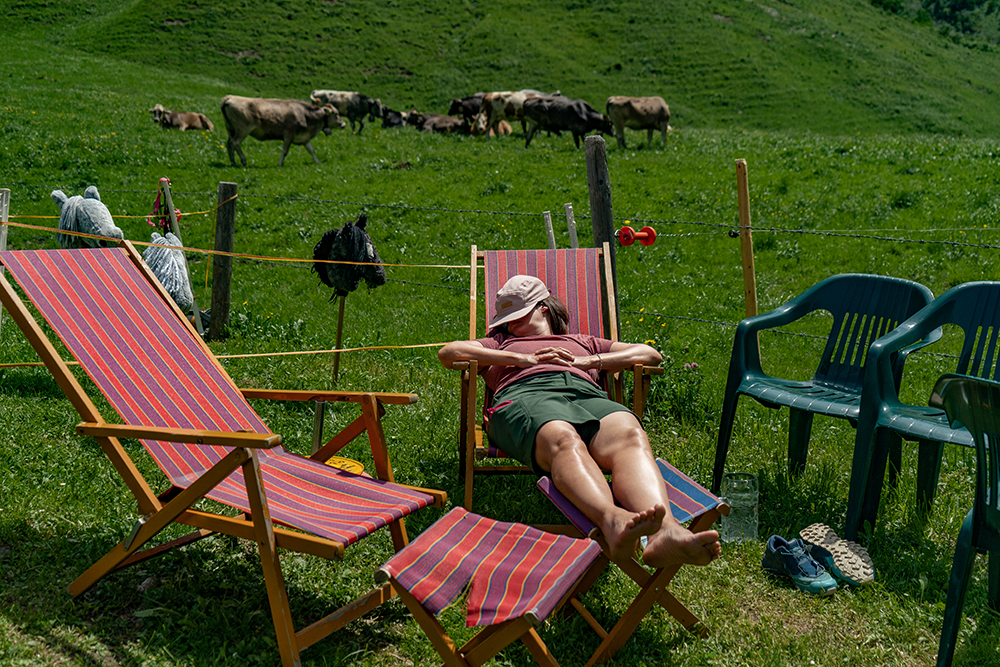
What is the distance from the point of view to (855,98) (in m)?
32.2

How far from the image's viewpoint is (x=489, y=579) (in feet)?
8.13

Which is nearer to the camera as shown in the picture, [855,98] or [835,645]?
[835,645]

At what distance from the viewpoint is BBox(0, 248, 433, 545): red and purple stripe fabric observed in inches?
116

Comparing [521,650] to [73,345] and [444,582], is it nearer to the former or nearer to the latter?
[444,582]

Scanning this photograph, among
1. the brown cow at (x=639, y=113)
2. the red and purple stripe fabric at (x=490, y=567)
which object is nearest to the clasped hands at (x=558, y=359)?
the red and purple stripe fabric at (x=490, y=567)

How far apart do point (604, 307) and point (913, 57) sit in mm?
41569

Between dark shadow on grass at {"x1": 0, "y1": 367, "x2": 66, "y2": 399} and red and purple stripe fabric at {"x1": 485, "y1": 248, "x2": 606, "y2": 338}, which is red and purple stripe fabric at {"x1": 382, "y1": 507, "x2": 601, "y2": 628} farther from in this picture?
dark shadow on grass at {"x1": 0, "y1": 367, "x2": 66, "y2": 399}

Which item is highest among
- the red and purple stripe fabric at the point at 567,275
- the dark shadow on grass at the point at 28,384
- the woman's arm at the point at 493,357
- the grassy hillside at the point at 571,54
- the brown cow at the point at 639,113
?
the grassy hillside at the point at 571,54

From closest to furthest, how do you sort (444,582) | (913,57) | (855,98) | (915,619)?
(444,582) < (915,619) < (855,98) < (913,57)

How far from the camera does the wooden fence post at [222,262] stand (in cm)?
608

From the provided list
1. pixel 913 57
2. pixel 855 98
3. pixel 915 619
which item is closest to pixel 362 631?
pixel 915 619

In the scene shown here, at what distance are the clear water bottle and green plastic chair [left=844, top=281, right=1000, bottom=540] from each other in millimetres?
417

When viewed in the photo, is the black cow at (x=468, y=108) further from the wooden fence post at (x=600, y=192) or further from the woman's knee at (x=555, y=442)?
the woman's knee at (x=555, y=442)

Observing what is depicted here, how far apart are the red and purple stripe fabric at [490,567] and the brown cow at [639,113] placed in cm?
1355
